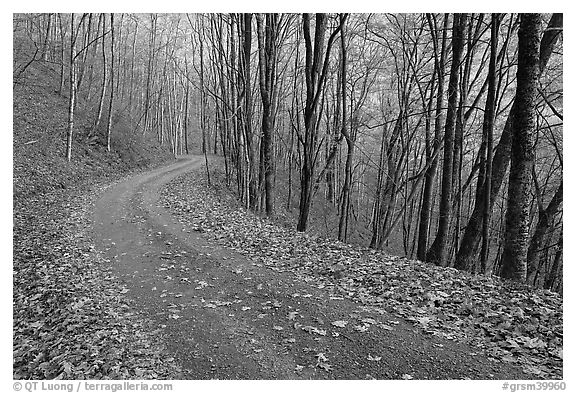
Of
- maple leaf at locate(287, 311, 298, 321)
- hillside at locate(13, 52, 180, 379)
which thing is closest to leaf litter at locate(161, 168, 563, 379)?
maple leaf at locate(287, 311, 298, 321)

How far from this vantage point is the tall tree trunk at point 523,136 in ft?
18.9

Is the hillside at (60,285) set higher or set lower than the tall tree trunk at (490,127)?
lower

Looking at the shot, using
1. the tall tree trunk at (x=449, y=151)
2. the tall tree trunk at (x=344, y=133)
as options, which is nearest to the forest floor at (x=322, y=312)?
the tall tree trunk at (x=449, y=151)

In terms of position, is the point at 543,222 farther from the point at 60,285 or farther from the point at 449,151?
the point at 60,285

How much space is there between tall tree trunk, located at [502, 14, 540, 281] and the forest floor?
2.97 ft

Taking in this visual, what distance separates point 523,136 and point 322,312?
4.11 metres

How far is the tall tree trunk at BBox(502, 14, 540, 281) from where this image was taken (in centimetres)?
576

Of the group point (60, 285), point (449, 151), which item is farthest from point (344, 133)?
point (60, 285)

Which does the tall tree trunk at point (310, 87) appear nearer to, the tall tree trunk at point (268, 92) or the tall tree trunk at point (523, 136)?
the tall tree trunk at point (268, 92)

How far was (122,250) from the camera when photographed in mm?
7992

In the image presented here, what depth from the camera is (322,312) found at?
16.9ft

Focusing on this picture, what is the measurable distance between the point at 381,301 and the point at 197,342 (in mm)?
2586

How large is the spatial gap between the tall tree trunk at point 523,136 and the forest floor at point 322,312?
0.91 meters
